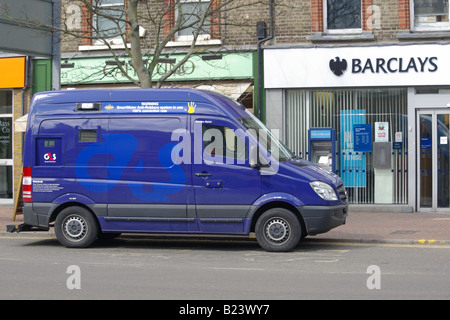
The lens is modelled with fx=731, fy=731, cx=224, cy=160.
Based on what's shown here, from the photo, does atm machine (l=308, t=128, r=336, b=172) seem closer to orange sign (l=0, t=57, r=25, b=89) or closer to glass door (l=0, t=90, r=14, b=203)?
orange sign (l=0, t=57, r=25, b=89)

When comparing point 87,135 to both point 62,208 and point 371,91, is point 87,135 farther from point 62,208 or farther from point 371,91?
point 371,91

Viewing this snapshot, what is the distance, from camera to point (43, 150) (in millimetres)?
12008

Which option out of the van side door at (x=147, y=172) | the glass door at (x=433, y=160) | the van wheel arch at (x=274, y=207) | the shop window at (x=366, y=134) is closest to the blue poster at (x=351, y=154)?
the shop window at (x=366, y=134)

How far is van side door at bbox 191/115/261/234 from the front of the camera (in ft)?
37.0

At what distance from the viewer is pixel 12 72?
67.2ft

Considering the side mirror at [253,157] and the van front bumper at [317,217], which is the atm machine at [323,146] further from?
the side mirror at [253,157]

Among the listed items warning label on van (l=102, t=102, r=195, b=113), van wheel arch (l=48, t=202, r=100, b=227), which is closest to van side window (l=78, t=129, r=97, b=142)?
warning label on van (l=102, t=102, r=195, b=113)

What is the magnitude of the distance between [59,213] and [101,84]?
8.47 m

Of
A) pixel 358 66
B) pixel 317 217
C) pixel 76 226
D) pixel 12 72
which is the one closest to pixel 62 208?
pixel 76 226

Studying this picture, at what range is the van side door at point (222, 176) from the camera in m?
11.3
